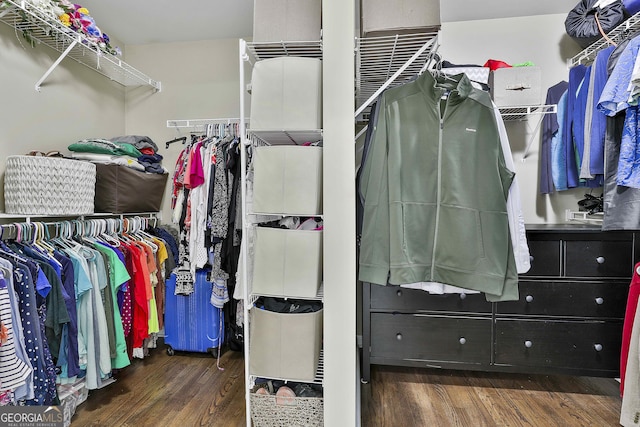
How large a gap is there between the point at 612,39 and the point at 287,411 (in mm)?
2706

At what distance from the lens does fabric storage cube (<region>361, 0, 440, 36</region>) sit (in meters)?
1.45

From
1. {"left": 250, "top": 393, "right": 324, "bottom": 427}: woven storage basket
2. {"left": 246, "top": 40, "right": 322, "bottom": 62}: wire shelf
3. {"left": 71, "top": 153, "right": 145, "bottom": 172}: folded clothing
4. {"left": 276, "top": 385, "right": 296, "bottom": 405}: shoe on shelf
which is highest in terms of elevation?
{"left": 246, "top": 40, "right": 322, "bottom": 62}: wire shelf

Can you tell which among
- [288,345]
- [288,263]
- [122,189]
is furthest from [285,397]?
[122,189]

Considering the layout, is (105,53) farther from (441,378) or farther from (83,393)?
(441,378)

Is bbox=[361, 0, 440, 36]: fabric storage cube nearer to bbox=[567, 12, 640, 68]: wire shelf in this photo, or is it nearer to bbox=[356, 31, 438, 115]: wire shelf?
bbox=[356, 31, 438, 115]: wire shelf

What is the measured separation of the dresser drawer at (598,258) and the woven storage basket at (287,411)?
5.06ft

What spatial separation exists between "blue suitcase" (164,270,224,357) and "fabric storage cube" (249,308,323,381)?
0.94m

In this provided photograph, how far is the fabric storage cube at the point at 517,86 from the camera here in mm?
1938

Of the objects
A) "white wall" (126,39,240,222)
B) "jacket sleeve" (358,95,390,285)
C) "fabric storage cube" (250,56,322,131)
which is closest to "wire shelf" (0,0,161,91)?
"white wall" (126,39,240,222)

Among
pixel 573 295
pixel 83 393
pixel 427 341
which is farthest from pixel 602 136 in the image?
pixel 83 393

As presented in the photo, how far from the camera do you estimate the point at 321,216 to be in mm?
1464

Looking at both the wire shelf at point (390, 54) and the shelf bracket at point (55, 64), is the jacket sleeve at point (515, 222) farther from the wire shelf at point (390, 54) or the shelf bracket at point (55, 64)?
the shelf bracket at point (55, 64)

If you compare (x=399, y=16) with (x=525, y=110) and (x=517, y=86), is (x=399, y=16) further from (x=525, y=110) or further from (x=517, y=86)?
(x=525, y=110)

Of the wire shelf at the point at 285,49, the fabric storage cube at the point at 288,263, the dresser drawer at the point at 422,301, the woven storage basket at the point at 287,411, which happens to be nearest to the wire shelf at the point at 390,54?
the wire shelf at the point at 285,49
